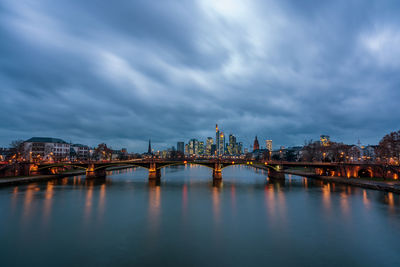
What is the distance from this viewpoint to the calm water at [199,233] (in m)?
18.9

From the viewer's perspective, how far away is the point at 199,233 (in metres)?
25.6

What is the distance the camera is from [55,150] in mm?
164125

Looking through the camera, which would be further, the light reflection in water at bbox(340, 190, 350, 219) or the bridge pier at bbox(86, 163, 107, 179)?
the bridge pier at bbox(86, 163, 107, 179)

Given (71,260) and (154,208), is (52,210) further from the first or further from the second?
(71,260)

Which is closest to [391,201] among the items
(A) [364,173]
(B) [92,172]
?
(A) [364,173]

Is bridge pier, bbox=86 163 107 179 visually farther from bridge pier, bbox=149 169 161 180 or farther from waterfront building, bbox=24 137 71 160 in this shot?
waterfront building, bbox=24 137 71 160

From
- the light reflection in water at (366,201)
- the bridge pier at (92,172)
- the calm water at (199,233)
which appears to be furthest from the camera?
the bridge pier at (92,172)

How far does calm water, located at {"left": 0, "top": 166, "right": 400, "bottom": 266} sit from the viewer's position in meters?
18.9

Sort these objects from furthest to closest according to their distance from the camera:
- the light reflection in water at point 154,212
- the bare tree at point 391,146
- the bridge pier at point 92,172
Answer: the bridge pier at point 92,172 → the bare tree at point 391,146 → the light reflection in water at point 154,212

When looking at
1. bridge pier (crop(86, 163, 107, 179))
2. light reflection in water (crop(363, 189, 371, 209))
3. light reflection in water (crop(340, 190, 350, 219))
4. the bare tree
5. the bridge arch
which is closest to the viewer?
light reflection in water (crop(340, 190, 350, 219))

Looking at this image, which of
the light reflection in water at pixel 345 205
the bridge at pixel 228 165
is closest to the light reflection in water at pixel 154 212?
the light reflection in water at pixel 345 205

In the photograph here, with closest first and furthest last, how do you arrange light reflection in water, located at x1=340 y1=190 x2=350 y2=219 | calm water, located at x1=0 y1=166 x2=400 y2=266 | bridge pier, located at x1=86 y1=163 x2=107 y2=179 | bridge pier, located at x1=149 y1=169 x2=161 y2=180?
calm water, located at x1=0 y1=166 x2=400 y2=266
light reflection in water, located at x1=340 y1=190 x2=350 y2=219
bridge pier, located at x1=149 y1=169 x2=161 y2=180
bridge pier, located at x1=86 y1=163 x2=107 y2=179

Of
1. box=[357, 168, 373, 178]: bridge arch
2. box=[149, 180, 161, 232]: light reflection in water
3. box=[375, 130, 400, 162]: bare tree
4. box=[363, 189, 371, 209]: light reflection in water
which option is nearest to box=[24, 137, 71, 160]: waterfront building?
box=[149, 180, 161, 232]: light reflection in water

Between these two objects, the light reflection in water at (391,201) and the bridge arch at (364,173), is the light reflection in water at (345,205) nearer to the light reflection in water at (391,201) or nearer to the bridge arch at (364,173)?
the light reflection in water at (391,201)
